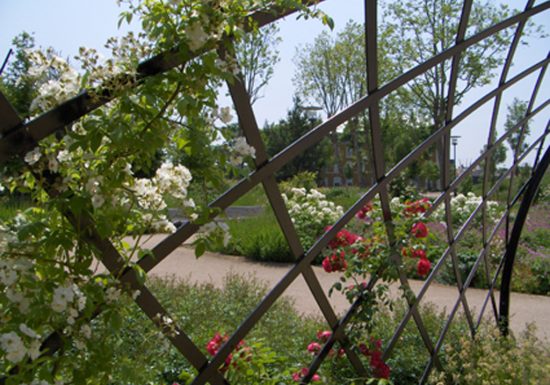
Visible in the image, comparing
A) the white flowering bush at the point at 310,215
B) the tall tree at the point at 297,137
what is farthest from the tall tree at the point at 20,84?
the tall tree at the point at 297,137

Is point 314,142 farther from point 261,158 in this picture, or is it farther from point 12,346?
point 12,346

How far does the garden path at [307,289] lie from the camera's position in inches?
199

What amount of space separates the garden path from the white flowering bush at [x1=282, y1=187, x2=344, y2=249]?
692 millimetres

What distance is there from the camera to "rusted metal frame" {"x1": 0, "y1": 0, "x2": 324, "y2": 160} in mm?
834

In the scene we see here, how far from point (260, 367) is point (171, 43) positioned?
4.11 ft

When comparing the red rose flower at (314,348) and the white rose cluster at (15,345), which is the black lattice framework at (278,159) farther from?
the red rose flower at (314,348)

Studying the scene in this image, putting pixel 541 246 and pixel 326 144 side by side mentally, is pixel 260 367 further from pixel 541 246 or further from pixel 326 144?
pixel 326 144

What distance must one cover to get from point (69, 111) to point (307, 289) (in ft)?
17.2

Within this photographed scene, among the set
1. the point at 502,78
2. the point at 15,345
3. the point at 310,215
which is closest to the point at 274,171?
the point at 15,345

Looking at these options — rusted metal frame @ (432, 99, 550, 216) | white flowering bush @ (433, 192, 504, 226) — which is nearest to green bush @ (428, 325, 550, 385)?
rusted metal frame @ (432, 99, 550, 216)

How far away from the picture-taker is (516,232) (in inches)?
121

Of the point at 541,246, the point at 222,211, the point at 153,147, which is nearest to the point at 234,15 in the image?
the point at 153,147

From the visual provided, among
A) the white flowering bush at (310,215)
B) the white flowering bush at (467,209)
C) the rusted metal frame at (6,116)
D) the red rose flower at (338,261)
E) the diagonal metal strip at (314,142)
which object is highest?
the rusted metal frame at (6,116)

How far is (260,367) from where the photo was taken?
1.80 metres
